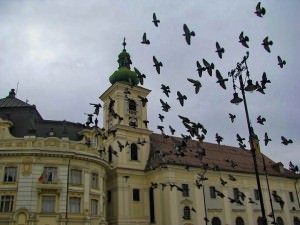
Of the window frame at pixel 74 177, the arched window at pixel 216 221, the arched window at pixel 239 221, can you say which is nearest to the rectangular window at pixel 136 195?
the window frame at pixel 74 177

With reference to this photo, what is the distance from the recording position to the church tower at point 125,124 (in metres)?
47.4

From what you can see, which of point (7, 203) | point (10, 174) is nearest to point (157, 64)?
point (7, 203)

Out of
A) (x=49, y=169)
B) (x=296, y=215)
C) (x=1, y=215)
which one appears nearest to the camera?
(x=1, y=215)

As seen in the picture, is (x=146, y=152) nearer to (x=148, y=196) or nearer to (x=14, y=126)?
(x=148, y=196)

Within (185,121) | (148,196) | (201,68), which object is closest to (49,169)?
(148,196)

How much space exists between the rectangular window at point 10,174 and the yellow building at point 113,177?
0.33 feet

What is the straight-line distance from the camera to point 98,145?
141 feet

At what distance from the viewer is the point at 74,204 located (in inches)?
1453

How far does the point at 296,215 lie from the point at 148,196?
25.8 meters

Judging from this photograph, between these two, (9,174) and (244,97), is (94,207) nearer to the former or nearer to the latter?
(9,174)

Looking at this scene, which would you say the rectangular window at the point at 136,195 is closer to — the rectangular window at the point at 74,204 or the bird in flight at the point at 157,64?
the rectangular window at the point at 74,204

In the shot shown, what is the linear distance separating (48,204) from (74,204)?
109 inches

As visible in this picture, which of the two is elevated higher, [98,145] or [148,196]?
[98,145]

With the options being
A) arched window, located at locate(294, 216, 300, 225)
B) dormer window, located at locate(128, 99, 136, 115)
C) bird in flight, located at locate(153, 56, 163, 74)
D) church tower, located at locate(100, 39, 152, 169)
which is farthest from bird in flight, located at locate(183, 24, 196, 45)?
arched window, located at locate(294, 216, 300, 225)
